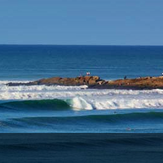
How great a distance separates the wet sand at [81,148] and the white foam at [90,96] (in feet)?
42.2

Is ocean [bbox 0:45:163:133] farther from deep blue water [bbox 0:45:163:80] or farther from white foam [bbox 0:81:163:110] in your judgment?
deep blue water [bbox 0:45:163:80]

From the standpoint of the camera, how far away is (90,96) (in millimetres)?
48156

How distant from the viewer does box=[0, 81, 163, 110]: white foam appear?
139 ft

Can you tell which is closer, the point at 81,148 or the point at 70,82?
the point at 81,148

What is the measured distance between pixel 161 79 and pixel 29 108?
1812cm

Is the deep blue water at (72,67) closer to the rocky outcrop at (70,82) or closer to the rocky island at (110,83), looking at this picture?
the rocky outcrop at (70,82)

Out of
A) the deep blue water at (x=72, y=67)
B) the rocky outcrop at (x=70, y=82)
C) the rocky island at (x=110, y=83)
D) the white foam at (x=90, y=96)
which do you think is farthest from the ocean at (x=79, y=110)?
the deep blue water at (x=72, y=67)

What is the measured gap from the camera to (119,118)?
3641 cm

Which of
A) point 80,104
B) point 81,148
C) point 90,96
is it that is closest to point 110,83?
point 90,96

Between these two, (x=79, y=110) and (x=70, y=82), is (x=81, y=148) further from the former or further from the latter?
(x=70, y=82)

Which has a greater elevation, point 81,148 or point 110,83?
point 110,83

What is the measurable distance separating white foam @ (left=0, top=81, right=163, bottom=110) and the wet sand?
12.9 metres

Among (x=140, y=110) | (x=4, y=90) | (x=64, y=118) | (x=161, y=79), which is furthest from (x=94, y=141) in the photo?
(x=161, y=79)

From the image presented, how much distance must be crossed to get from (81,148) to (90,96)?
22.0m
